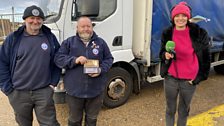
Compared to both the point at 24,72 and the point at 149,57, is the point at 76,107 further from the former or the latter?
the point at 149,57

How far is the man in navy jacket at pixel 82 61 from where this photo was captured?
3119mm

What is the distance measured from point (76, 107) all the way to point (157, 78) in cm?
248

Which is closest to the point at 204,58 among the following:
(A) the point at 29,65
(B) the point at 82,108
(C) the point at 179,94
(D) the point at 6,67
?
(C) the point at 179,94

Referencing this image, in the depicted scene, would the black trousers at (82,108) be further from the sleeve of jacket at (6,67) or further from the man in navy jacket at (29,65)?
the sleeve of jacket at (6,67)

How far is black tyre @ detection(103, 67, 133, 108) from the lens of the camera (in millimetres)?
5090

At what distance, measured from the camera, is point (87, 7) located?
4602 millimetres

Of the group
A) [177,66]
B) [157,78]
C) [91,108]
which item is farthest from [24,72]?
[157,78]

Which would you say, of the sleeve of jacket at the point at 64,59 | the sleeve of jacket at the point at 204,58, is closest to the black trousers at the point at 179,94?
the sleeve of jacket at the point at 204,58

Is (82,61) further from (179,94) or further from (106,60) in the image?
(179,94)

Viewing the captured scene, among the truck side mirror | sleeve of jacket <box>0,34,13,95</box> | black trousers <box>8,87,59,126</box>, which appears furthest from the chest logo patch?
the truck side mirror

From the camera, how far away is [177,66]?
3377 mm

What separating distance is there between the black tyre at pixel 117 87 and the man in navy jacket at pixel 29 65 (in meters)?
2.00

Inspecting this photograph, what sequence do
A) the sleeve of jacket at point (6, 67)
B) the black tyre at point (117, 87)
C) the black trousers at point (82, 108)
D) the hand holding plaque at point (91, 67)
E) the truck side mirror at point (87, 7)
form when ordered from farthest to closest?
the black tyre at point (117, 87) < the truck side mirror at point (87, 7) < the black trousers at point (82, 108) < the hand holding plaque at point (91, 67) < the sleeve of jacket at point (6, 67)

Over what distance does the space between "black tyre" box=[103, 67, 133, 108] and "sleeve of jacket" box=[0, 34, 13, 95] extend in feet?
7.29
